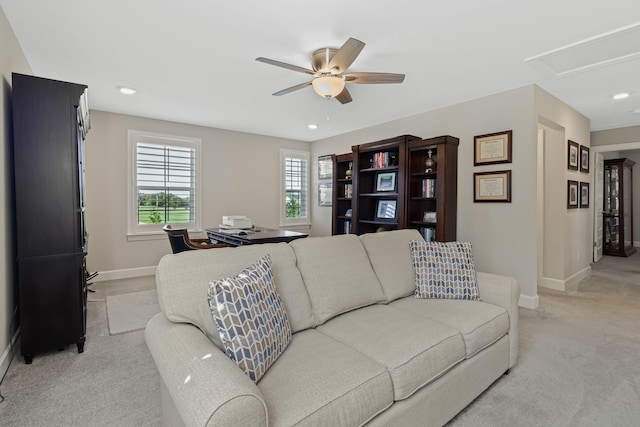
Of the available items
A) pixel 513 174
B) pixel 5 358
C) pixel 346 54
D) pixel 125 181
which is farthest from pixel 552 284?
pixel 125 181

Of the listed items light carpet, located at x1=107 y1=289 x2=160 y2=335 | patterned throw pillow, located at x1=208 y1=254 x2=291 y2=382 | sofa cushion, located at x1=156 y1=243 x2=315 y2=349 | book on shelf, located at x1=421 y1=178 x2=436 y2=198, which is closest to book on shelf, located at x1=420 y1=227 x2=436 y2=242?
book on shelf, located at x1=421 y1=178 x2=436 y2=198

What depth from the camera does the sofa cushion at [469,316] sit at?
1.79 meters

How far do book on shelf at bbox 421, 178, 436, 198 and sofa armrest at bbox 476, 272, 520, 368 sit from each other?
203 centimetres

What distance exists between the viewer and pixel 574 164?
173 inches

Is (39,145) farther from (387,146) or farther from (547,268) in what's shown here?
(547,268)

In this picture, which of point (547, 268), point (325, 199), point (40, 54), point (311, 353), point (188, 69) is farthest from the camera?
point (325, 199)

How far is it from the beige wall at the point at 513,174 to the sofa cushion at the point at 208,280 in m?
2.84

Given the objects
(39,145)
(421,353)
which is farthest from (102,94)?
(421,353)

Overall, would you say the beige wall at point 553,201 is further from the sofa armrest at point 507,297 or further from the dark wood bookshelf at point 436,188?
the sofa armrest at point 507,297

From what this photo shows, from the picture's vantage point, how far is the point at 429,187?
4.20 metres

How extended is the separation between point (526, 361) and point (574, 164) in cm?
336

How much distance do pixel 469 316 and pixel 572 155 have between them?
3744 millimetres

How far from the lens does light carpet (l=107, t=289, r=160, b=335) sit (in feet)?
9.64

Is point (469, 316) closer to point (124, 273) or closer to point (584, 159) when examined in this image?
point (584, 159)
